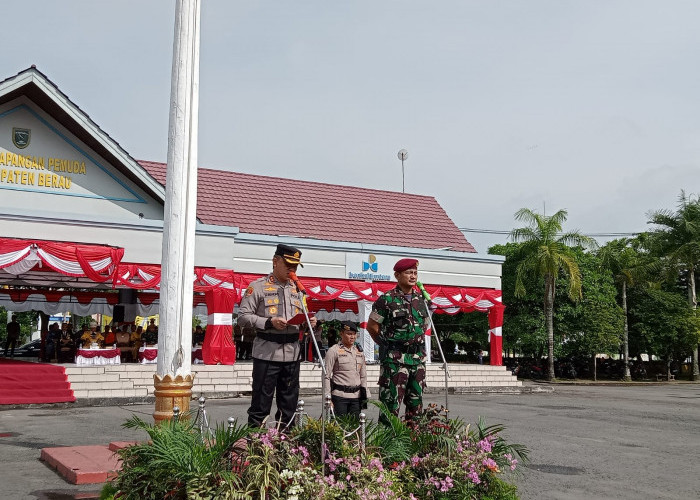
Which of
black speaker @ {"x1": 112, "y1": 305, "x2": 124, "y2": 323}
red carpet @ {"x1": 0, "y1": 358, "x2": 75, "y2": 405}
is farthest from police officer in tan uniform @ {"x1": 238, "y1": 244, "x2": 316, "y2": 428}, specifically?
black speaker @ {"x1": 112, "y1": 305, "x2": 124, "y2": 323}

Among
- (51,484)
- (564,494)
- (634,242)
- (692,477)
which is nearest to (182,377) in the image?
(51,484)

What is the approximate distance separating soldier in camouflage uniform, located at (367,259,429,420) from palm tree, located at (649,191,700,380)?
3372 centimetres

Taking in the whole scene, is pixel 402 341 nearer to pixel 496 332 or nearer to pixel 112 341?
pixel 112 341

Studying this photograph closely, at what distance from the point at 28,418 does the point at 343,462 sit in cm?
1122

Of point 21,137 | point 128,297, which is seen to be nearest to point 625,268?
point 128,297

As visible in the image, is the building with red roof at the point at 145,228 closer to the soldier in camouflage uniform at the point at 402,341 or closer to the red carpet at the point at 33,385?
the red carpet at the point at 33,385

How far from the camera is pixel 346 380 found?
8.48m

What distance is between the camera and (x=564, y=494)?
7141 mm

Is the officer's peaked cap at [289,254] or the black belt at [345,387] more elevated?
the officer's peaked cap at [289,254]

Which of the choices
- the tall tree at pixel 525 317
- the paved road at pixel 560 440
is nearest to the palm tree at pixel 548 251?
the tall tree at pixel 525 317

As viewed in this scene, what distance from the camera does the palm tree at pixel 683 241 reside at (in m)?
37.2

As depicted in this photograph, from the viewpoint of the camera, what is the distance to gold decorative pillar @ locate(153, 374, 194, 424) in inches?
265

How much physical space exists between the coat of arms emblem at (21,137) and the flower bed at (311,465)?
636 inches

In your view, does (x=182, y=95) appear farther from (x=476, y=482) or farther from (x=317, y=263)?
(x=317, y=263)
